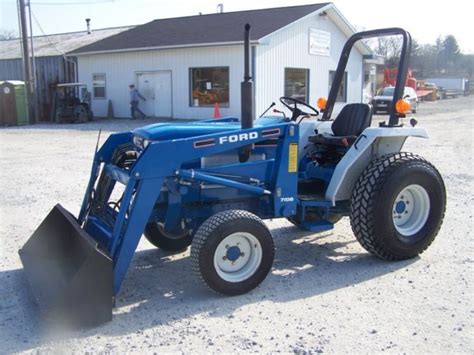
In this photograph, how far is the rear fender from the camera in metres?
4.83

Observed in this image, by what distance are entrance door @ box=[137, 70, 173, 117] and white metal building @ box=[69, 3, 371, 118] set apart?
41 millimetres

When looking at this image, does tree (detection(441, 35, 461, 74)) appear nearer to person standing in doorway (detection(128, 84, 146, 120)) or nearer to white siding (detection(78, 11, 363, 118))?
white siding (detection(78, 11, 363, 118))

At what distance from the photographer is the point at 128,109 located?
77.8 ft

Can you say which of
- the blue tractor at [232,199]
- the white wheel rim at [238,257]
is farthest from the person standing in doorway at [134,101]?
the white wheel rim at [238,257]

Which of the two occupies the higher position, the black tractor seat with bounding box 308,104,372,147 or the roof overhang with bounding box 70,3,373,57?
the roof overhang with bounding box 70,3,373,57

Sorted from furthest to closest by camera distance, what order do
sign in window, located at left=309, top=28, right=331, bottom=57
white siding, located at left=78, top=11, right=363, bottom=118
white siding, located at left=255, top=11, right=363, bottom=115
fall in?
1. sign in window, located at left=309, top=28, right=331, bottom=57
2. white siding, located at left=78, top=11, right=363, bottom=118
3. white siding, located at left=255, top=11, right=363, bottom=115

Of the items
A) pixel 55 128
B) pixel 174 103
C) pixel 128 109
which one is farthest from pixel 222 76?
pixel 55 128

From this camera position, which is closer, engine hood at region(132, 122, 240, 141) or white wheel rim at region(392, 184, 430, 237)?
engine hood at region(132, 122, 240, 141)

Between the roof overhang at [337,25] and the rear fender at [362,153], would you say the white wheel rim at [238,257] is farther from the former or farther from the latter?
the roof overhang at [337,25]

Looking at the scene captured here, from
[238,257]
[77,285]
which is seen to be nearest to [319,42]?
[238,257]

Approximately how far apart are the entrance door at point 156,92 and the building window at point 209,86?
1169 millimetres

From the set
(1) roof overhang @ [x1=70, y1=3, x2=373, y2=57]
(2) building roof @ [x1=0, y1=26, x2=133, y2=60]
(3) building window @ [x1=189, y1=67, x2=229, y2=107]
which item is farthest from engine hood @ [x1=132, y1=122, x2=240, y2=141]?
(2) building roof @ [x1=0, y1=26, x2=133, y2=60]

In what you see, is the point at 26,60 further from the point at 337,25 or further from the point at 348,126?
the point at 348,126

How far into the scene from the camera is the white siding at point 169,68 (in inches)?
805
